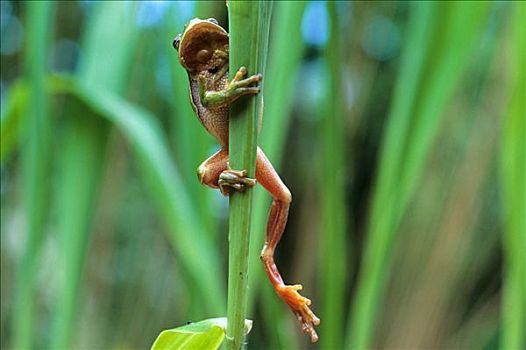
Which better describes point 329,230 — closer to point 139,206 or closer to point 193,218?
point 193,218

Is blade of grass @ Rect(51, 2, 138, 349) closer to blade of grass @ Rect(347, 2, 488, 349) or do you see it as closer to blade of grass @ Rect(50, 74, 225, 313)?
blade of grass @ Rect(50, 74, 225, 313)

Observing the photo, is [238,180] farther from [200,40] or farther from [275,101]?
[275,101]

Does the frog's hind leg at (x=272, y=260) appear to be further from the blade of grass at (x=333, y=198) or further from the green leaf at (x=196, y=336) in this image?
the blade of grass at (x=333, y=198)

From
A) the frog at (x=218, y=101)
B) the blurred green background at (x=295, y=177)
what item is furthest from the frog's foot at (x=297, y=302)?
the blurred green background at (x=295, y=177)

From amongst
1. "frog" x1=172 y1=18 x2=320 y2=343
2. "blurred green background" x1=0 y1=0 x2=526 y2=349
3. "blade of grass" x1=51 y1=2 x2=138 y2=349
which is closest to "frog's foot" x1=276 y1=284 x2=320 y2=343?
"frog" x1=172 y1=18 x2=320 y2=343

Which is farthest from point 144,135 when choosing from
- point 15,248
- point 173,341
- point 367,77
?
point 15,248

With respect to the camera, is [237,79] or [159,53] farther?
[159,53]
